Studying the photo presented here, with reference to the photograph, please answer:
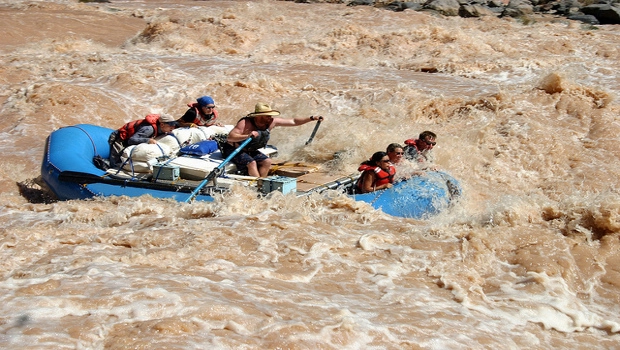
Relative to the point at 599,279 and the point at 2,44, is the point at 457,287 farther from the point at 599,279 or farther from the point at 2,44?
the point at 2,44

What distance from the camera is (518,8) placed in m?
22.0

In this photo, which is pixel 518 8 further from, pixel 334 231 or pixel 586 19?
pixel 334 231

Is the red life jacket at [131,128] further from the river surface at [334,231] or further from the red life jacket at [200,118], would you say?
the river surface at [334,231]

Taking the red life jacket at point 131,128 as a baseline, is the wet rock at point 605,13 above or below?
below

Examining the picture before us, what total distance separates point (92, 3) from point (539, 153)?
18.4 m

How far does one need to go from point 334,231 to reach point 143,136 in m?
2.90

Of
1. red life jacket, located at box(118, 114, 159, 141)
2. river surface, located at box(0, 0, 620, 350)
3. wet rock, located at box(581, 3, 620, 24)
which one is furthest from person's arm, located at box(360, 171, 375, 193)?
wet rock, located at box(581, 3, 620, 24)

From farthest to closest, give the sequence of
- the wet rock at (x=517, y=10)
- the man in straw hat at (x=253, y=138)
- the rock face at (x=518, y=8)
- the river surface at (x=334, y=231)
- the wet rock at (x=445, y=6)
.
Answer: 1. the wet rock at (x=517, y=10)
2. the wet rock at (x=445, y=6)
3. the rock face at (x=518, y=8)
4. the man in straw hat at (x=253, y=138)
5. the river surface at (x=334, y=231)

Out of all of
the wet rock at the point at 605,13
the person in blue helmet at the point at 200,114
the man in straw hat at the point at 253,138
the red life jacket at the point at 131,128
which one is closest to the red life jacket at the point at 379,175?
the man in straw hat at the point at 253,138

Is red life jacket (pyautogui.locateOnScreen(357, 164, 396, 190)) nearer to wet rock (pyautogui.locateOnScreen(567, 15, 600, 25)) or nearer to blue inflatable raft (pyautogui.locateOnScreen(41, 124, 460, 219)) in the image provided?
blue inflatable raft (pyautogui.locateOnScreen(41, 124, 460, 219))

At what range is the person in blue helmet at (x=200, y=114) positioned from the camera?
7789mm

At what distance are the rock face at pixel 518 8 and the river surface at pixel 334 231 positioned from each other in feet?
20.5

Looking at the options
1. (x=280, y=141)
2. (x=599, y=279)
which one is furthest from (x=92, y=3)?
(x=599, y=279)

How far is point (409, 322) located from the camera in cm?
396
